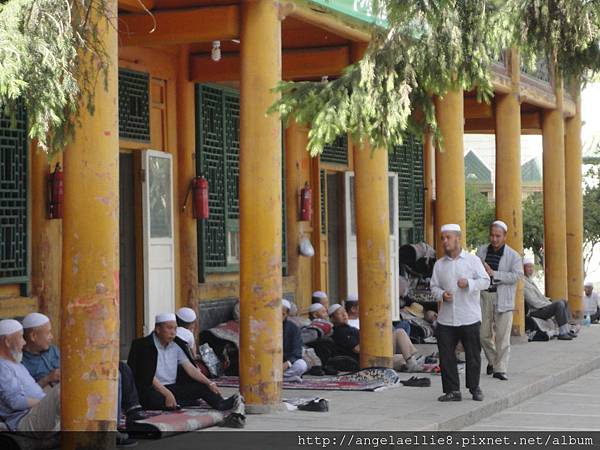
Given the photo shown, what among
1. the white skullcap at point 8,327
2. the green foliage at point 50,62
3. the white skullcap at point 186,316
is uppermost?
the green foliage at point 50,62

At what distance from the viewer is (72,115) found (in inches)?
353

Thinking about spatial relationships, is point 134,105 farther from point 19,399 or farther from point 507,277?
point 19,399

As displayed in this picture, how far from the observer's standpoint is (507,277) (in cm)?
1486

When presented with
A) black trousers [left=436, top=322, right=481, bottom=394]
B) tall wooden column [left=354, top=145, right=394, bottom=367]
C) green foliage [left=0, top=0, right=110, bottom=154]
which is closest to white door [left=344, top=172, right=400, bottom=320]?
tall wooden column [left=354, top=145, right=394, bottom=367]

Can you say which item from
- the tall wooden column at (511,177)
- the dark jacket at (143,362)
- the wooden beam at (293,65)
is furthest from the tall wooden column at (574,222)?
the dark jacket at (143,362)

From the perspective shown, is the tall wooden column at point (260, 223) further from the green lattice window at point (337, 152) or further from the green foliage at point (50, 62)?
the green lattice window at point (337, 152)

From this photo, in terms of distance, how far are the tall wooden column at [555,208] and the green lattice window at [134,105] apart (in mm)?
9579

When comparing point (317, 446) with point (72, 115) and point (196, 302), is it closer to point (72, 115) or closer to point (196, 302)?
point (72, 115)

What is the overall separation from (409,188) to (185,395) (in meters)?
11.8

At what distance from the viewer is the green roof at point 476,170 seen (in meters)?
45.8

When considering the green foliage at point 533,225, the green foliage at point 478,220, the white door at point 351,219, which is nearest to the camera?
the white door at point 351,219

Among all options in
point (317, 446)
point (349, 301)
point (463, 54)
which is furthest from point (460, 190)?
point (317, 446)

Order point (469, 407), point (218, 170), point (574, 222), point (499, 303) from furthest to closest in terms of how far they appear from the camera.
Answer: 1. point (574, 222)
2. point (218, 170)
3. point (499, 303)
4. point (469, 407)

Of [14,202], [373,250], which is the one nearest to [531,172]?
[373,250]
